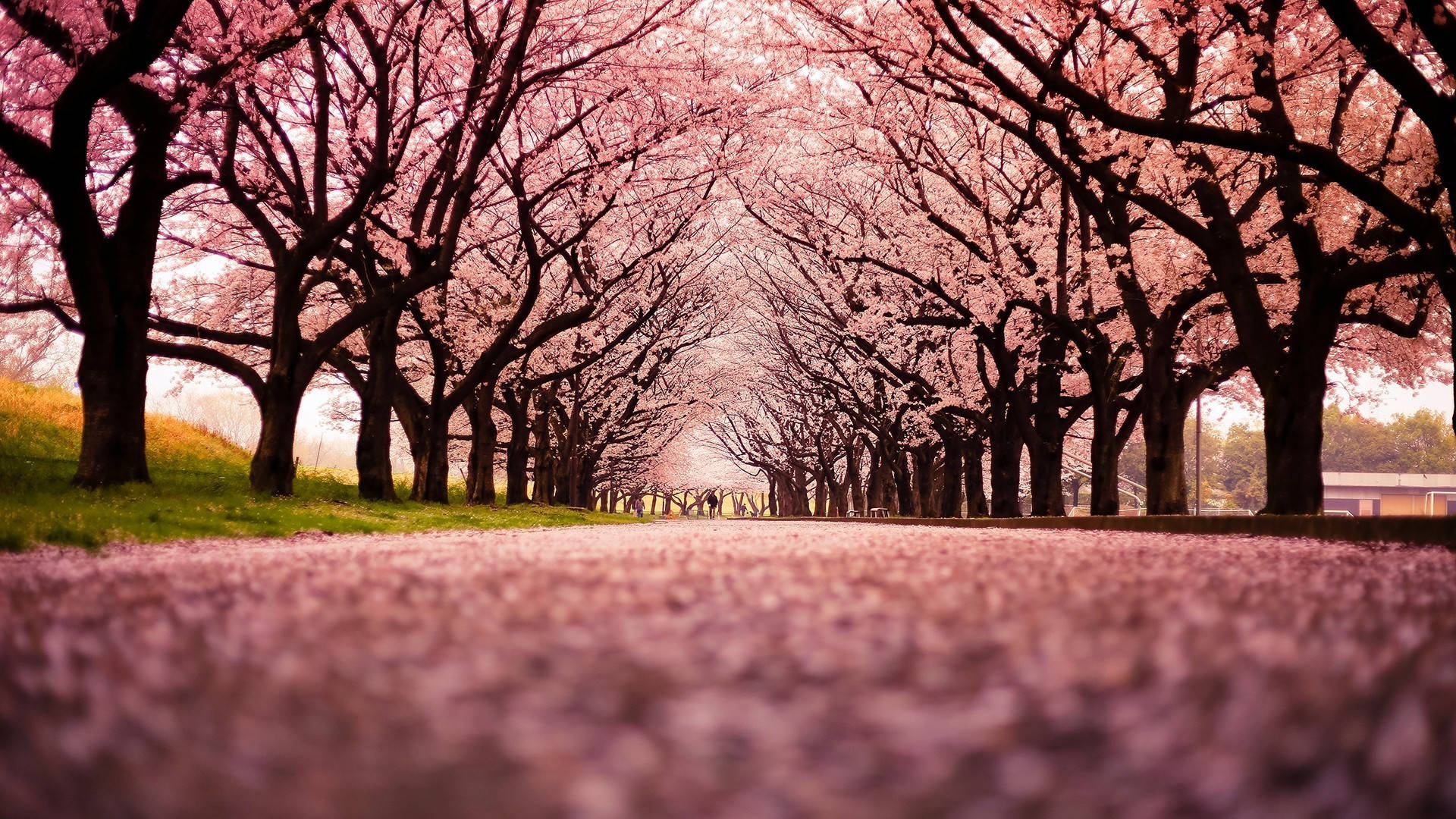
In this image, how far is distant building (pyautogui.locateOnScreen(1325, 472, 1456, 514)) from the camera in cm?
9762

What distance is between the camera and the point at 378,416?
21031 mm

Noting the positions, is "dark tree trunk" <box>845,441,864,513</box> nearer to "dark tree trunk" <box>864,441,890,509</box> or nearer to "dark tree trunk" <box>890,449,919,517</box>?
"dark tree trunk" <box>864,441,890,509</box>

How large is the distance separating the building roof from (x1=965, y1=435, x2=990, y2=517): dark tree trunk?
83.5 meters

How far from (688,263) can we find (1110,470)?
20.3 meters

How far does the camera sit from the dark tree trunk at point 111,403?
508 inches

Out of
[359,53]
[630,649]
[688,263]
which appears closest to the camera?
[630,649]

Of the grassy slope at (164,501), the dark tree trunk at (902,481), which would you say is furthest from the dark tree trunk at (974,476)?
the grassy slope at (164,501)

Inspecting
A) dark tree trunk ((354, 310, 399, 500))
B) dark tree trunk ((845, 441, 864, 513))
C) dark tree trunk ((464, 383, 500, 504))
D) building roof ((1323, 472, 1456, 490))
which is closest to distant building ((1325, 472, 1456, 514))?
building roof ((1323, 472, 1456, 490))

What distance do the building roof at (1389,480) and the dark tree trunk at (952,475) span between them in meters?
82.2

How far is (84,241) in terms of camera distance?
1265 cm

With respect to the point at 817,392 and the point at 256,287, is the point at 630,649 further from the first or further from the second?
the point at 817,392

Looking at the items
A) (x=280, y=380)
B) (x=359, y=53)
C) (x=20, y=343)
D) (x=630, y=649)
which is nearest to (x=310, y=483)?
(x=280, y=380)

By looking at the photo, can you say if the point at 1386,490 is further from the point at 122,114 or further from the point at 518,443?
the point at 122,114

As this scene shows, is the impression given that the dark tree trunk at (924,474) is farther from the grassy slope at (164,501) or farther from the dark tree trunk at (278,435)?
the dark tree trunk at (278,435)
